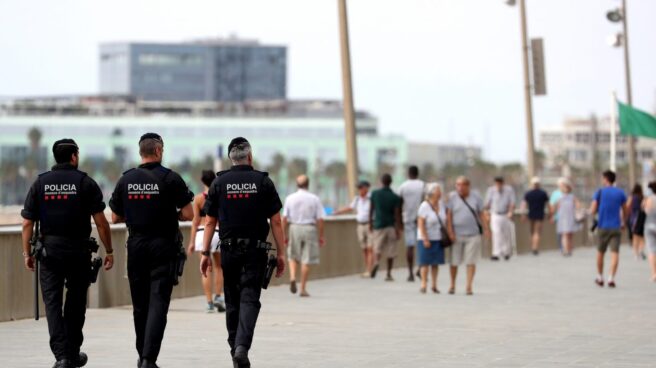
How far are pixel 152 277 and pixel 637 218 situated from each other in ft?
56.1

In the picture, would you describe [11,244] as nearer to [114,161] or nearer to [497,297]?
[497,297]

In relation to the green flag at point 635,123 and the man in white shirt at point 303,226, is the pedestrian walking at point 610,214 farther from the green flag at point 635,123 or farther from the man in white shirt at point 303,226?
the green flag at point 635,123

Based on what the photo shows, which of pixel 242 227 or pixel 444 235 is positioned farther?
pixel 444 235

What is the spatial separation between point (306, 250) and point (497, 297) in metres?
2.63

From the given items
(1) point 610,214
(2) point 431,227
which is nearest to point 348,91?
(1) point 610,214

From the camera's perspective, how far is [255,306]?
11992mm

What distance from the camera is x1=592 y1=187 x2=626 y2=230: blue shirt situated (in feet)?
77.4

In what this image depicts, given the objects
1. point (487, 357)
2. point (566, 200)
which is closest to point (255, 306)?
point (487, 357)

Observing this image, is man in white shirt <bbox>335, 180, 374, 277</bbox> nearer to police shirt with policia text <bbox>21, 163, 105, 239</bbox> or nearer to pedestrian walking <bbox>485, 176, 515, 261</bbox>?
pedestrian walking <bbox>485, 176, 515, 261</bbox>

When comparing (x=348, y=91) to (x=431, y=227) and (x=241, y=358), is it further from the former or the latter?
(x=241, y=358)

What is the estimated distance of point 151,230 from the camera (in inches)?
459

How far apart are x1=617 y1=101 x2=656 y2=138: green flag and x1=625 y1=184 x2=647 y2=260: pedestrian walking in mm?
6534

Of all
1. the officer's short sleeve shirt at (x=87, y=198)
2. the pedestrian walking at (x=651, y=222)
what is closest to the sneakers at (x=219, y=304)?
the officer's short sleeve shirt at (x=87, y=198)

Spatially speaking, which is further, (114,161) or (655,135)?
(114,161)
